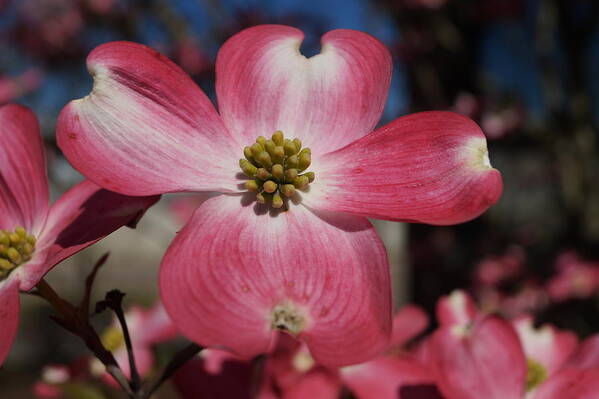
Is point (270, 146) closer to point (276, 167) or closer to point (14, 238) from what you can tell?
point (276, 167)

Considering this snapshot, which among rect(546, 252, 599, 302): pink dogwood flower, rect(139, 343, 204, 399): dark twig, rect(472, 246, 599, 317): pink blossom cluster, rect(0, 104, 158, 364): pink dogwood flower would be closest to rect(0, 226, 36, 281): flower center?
rect(0, 104, 158, 364): pink dogwood flower

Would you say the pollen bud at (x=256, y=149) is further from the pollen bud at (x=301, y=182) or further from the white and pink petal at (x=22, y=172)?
the white and pink petal at (x=22, y=172)

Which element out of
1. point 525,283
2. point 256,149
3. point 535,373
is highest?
point 256,149

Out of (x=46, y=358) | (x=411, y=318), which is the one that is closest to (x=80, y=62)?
(x=46, y=358)

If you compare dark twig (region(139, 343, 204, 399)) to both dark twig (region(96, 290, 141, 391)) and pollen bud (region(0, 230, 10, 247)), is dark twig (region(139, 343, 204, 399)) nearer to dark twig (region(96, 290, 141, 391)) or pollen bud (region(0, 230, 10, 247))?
dark twig (region(96, 290, 141, 391))

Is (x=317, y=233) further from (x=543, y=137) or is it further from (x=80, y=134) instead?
(x=543, y=137)

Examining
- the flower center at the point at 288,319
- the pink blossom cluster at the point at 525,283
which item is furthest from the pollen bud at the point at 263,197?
the pink blossom cluster at the point at 525,283

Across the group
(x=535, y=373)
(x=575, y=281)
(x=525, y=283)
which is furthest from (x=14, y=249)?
(x=525, y=283)
